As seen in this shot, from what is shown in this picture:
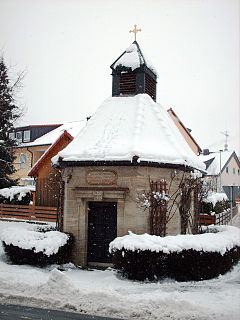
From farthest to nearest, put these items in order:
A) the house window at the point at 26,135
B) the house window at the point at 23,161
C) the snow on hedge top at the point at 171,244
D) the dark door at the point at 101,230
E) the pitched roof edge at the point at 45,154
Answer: the house window at the point at 26,135
the house window at the point at 23,161
the pitched roof edge at the point at 45,154
the dark door at the point at 101,230
the snow on hedge top at the point at 171,244

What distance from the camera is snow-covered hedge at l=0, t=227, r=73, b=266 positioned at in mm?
10141

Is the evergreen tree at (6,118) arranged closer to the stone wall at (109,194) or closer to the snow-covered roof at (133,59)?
the snow-covered roof at (133,59)

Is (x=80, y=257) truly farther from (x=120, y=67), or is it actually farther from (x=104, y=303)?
(x=120, y=67)

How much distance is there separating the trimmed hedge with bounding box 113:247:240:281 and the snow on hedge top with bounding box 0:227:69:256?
7.53ft

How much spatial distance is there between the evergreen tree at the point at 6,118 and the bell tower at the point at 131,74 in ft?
28.7

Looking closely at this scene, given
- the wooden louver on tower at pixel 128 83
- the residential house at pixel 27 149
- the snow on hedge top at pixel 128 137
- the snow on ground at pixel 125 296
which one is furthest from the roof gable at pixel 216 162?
the snow on ground at pixel 125 296

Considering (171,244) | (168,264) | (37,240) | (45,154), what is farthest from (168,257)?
(45,154)

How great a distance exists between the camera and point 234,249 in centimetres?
1012

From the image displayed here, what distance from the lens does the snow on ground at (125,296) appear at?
5980 mm

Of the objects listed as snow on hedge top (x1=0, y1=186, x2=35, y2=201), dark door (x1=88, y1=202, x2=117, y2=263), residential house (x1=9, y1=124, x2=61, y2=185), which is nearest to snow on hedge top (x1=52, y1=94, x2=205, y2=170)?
dark door (x1=88, y1=202, x2=117, y2=263)

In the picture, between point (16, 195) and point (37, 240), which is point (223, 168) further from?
point (37, 240)

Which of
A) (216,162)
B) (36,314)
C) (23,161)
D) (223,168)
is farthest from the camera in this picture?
(216,162)

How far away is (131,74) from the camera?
1447 centimetres

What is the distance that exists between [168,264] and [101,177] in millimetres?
3751
